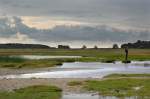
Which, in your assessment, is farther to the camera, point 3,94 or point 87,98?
point 3,94

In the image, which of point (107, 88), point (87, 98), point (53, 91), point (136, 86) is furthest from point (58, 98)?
point (136, 86)

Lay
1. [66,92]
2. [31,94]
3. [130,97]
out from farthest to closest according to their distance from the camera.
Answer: [66,92]
[31,94]
[130,97]

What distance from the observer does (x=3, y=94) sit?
35.9 meters

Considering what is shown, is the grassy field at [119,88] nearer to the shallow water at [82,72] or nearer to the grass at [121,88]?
the grass at [121,88]

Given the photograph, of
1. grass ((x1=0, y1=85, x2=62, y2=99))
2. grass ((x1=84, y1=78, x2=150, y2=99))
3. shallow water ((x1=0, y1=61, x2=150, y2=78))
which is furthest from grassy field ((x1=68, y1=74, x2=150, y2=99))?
shallow water ((x1=0, y1=61, x2=150, y2=78))

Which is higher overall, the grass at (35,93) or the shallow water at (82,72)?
the grass at (35,93)

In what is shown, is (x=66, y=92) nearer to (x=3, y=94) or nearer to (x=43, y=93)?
(x=43, y=93)

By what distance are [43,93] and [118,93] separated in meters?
6.18

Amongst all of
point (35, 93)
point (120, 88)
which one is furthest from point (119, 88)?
point (35, 93)

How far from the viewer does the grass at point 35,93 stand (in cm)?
3407

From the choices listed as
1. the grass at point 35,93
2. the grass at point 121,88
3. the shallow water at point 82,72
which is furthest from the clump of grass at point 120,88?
the shallow water at point 82,72

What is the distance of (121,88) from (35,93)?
7906 millimetres

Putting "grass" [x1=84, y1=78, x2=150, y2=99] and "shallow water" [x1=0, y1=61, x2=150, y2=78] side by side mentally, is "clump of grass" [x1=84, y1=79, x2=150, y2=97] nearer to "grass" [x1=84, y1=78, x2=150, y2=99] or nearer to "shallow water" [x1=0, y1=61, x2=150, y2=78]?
"grass" [x1=84, y1=78, x2=150, y2=99]

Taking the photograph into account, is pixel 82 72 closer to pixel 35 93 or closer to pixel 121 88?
pixel 121 88
